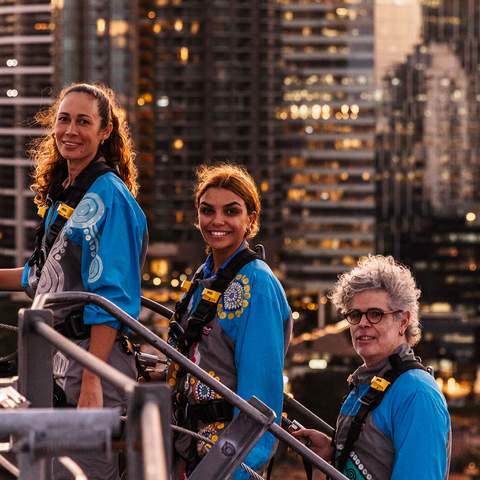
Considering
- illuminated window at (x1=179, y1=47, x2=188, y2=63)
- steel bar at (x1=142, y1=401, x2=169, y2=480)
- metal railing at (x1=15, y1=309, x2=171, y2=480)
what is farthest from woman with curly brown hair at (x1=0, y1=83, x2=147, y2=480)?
illuminated window at (x1=179, y1=47, x2=188, y2=63)

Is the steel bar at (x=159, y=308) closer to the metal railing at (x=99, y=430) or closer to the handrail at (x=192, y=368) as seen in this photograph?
the handrail at (x=192, y=368)

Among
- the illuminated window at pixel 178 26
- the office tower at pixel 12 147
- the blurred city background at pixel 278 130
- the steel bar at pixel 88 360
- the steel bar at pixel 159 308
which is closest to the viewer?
the steel bar at pixel 88 360

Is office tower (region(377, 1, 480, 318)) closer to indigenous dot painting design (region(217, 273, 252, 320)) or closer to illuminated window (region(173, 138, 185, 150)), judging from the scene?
illuminated window (region(173, 138, 185, 150))

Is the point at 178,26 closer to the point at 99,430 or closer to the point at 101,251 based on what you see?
the point at 101,251

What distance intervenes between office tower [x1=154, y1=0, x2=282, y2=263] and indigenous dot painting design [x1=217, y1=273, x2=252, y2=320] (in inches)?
2399

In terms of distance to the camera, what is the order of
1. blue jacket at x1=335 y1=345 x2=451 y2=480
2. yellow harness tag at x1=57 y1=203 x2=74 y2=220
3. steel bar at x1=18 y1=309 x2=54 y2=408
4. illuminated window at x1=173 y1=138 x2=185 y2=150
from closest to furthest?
steel bar at x1=18 y1=309 x2=54 y2=408 → blue jacket at x1=335 y1=345 x2=451 y2=480 → yellow harness tag at x1=57 y1=203 x2=74 y2=220 → illuminated window at x1=173 y1=138 x2=185 y2=150

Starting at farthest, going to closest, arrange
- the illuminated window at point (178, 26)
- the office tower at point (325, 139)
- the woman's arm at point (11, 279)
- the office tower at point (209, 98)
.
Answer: the office tower at point (325, 139) < the illuminated window at point (178, 26) < the office tower at point (209, 98) < the woman's arm at point (11, 279)

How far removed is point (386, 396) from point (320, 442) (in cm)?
27

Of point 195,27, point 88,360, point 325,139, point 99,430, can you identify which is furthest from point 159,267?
point 99,430

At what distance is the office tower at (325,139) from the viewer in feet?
232

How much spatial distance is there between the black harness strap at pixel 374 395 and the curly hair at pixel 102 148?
0.73 m

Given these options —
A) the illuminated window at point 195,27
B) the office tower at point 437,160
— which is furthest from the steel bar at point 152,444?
the office tower at point 437,160

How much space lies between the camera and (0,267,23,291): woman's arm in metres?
3.39

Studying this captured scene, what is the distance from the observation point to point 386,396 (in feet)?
9.45
